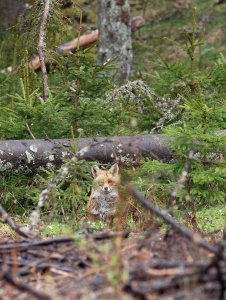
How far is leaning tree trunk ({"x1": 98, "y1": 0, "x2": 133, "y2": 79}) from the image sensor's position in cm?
1697

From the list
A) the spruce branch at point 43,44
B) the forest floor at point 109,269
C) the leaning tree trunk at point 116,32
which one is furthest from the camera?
the leaning tree trunk at point 116,32

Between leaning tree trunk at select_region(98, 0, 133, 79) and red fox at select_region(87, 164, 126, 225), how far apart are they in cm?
614

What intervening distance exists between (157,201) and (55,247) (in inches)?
216

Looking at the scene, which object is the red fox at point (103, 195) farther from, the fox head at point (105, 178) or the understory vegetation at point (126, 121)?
the understory vegetation at point (126, 121)

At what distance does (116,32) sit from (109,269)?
557 inches

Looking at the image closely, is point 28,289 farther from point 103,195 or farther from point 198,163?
point 103,195

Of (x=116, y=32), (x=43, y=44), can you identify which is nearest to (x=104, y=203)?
(x=43, y=44)

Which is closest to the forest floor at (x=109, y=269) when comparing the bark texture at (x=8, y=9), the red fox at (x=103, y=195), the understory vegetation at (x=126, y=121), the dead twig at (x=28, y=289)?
the dead twig at (x=28, y=289)

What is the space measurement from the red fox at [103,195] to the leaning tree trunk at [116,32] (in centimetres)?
614

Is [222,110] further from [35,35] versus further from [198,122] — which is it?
[35,35]

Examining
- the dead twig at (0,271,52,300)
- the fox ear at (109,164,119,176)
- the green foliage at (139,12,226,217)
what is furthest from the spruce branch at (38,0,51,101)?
the dead twig at (0,271,52,300)

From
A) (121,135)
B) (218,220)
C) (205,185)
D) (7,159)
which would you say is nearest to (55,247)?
(218,220)

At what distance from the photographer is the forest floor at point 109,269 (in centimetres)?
325

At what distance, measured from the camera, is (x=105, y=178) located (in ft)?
37.0
